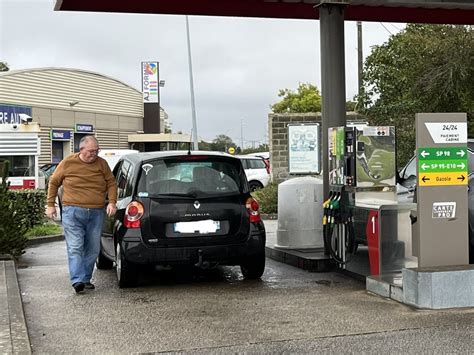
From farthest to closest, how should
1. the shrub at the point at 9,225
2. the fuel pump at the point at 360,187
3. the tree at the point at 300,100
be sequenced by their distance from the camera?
the tree at the point at 300,100, the shrub at the point at 9,225, the fuel pump at the point at 360,187

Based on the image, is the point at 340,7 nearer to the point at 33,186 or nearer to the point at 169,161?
the point at 169,161

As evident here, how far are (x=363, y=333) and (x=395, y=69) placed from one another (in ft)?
50.8

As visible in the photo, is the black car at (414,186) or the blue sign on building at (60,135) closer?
the black car at (414,186)

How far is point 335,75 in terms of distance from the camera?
8.85m

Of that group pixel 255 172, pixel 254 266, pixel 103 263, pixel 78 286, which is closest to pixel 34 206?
pixel 103 263

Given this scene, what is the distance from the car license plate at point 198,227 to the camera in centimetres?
731

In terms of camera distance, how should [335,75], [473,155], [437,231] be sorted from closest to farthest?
[437,231]
[473,155]
[335,75]

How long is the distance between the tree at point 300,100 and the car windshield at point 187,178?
46.2 meters

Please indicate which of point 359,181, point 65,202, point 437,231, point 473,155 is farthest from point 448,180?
point 65,202

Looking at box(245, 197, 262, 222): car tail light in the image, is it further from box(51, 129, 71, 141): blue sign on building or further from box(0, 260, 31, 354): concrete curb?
box(51, 129, 71, 141): blue sign on building

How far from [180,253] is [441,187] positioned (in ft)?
9.30

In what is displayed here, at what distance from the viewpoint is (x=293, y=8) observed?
34.3 ft

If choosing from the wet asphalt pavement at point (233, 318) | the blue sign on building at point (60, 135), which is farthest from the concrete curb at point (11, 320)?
the blue sign on building at point (60, 135)

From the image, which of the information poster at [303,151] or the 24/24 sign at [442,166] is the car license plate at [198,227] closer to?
the 24/24 sign at [442,166]
